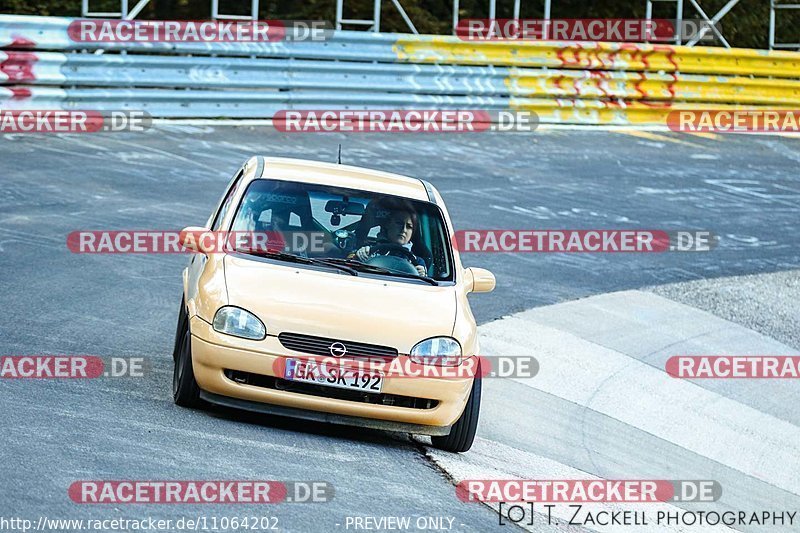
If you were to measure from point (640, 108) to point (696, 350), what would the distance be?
12.5 metres

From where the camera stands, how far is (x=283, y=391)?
7.69 m

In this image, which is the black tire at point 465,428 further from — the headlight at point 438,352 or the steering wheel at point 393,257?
the steering wheel at point 393,257

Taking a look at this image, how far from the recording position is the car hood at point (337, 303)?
7.70 m

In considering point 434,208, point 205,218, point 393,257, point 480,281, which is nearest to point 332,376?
point 393,257

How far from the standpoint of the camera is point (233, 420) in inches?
314

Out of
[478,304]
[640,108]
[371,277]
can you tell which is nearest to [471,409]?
[371,277]

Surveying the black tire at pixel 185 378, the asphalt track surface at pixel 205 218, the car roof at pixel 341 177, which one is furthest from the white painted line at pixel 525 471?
the car roof at pixel 341 177

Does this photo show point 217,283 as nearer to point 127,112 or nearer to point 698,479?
point 698,479

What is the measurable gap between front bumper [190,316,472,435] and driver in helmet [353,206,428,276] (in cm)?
100

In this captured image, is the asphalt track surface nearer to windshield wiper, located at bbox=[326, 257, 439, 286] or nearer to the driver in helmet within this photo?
windshield wiper, located at bbox=[326, 257, 439, 286]

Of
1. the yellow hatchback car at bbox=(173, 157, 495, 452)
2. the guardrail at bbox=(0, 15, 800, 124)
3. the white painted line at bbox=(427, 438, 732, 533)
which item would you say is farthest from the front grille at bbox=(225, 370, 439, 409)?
the guardrail at bbox=(0, 15, 800, 124)

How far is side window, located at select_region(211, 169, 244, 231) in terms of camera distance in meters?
8.85

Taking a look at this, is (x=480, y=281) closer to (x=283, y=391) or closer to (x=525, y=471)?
(x=525, y=471)

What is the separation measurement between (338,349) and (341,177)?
1.75 metres
